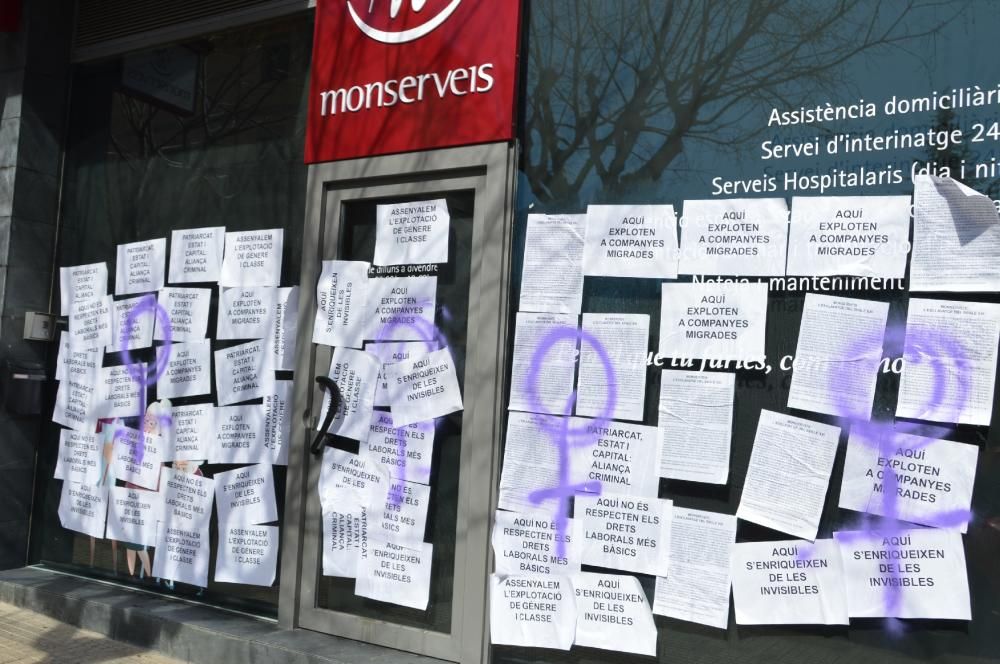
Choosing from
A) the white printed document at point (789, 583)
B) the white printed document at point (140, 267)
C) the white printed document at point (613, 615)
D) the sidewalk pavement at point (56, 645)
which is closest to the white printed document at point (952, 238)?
the white printed document at point (789, 583)

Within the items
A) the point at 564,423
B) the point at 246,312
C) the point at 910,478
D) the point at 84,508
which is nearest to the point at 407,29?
the point at 246,312

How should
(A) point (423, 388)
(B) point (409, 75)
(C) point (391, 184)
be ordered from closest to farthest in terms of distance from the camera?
(A) point (423, 388), (B) point (409, 75), (C) point (391, 184)

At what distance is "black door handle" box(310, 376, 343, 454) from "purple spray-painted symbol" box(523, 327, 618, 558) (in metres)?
1.06

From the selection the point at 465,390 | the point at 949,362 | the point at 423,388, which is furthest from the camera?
the point at 423,388

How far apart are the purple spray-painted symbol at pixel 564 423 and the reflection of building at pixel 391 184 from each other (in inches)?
5.7

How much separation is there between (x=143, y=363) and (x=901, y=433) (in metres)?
4.19

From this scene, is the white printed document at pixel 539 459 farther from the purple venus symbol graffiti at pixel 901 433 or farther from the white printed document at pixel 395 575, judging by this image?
the purple venus symbol graffiti at pixel 901 433

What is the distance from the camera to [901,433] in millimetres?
3285

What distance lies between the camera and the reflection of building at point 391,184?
3561 millimetres

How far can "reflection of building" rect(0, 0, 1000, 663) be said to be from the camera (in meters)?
3.56

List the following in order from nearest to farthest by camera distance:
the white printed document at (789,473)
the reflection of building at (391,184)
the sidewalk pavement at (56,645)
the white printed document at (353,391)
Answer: the white printed document at (789,473), the reflection of building at (391,184), the white printed document at (353,391), the sidewalk pavement at (56,645)

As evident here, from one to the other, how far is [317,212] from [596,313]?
1.69 metres

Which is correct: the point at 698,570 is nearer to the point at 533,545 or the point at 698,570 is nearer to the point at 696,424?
the point at 696,424

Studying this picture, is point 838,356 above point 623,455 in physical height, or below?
above
